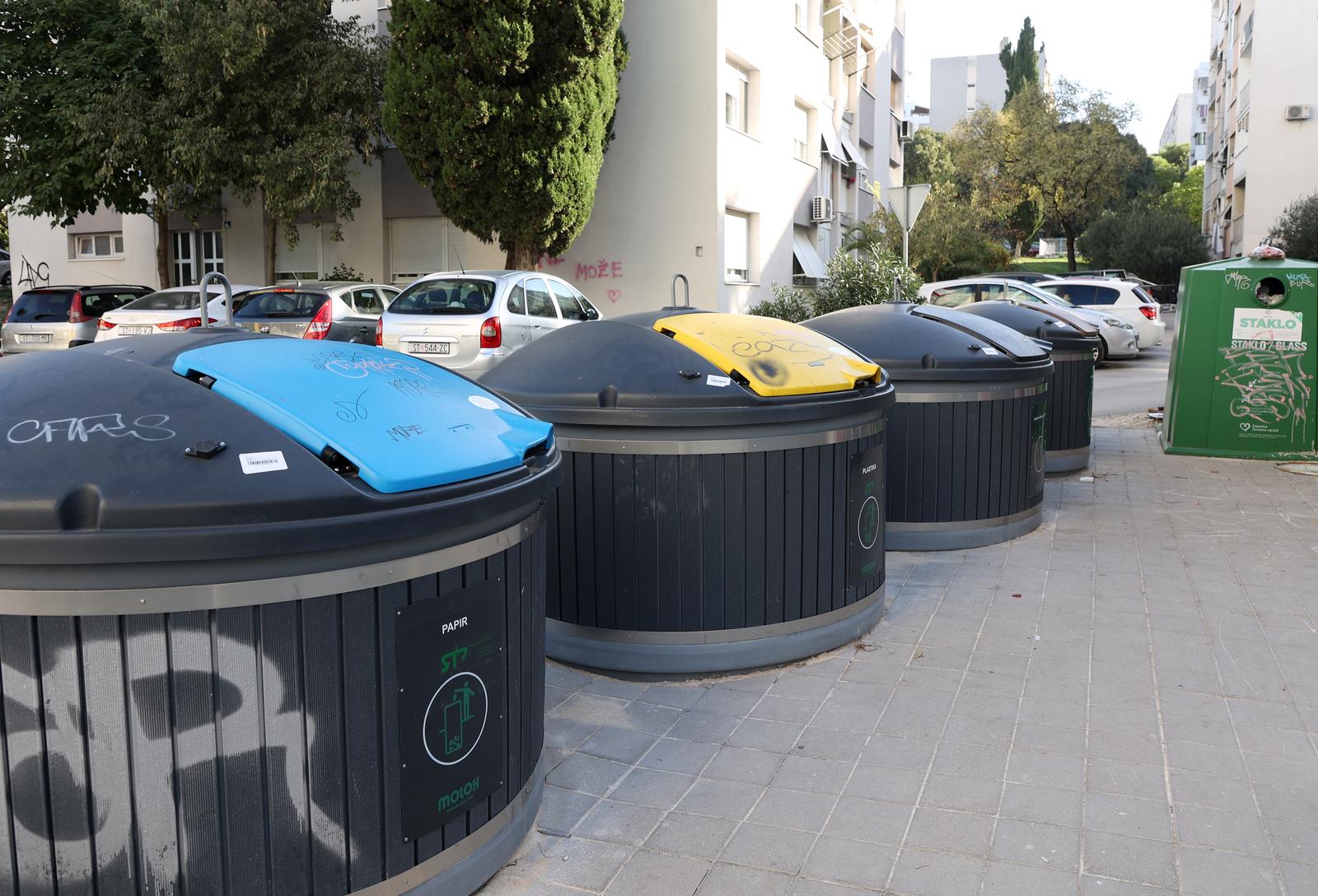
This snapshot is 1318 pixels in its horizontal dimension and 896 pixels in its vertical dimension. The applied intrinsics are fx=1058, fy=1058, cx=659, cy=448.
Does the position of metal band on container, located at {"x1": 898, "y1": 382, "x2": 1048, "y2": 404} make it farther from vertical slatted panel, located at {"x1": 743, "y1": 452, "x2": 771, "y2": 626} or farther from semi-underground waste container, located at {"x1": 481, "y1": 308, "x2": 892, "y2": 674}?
vertical slatted panel, located at {"x1": 743, "y1": 452, "x2": 771, "y2": 626}

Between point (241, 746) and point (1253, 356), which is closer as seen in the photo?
point (241, 746)

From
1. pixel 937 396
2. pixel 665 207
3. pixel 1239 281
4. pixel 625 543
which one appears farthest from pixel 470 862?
pixel 665 207

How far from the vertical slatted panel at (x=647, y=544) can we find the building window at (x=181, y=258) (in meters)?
22.1

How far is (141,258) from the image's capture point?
24.0m

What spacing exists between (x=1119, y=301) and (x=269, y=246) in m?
17.2

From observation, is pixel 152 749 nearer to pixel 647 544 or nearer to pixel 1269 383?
pixel 647 544

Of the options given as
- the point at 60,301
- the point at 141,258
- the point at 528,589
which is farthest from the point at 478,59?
the point at 528,589

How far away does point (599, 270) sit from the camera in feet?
63.2

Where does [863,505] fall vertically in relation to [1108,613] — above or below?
above

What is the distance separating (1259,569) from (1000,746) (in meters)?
3.10

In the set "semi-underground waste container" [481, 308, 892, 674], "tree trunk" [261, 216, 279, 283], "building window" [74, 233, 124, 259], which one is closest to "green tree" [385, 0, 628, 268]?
"tree trunk" [261, 216, 279, 283]

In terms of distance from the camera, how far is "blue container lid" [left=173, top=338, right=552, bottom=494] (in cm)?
244

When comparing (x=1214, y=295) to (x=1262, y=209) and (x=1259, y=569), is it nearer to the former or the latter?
(x=1259, y=569)

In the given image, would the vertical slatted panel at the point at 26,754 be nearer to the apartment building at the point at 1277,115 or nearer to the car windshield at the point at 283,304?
the car windshield at the point at 283,304
